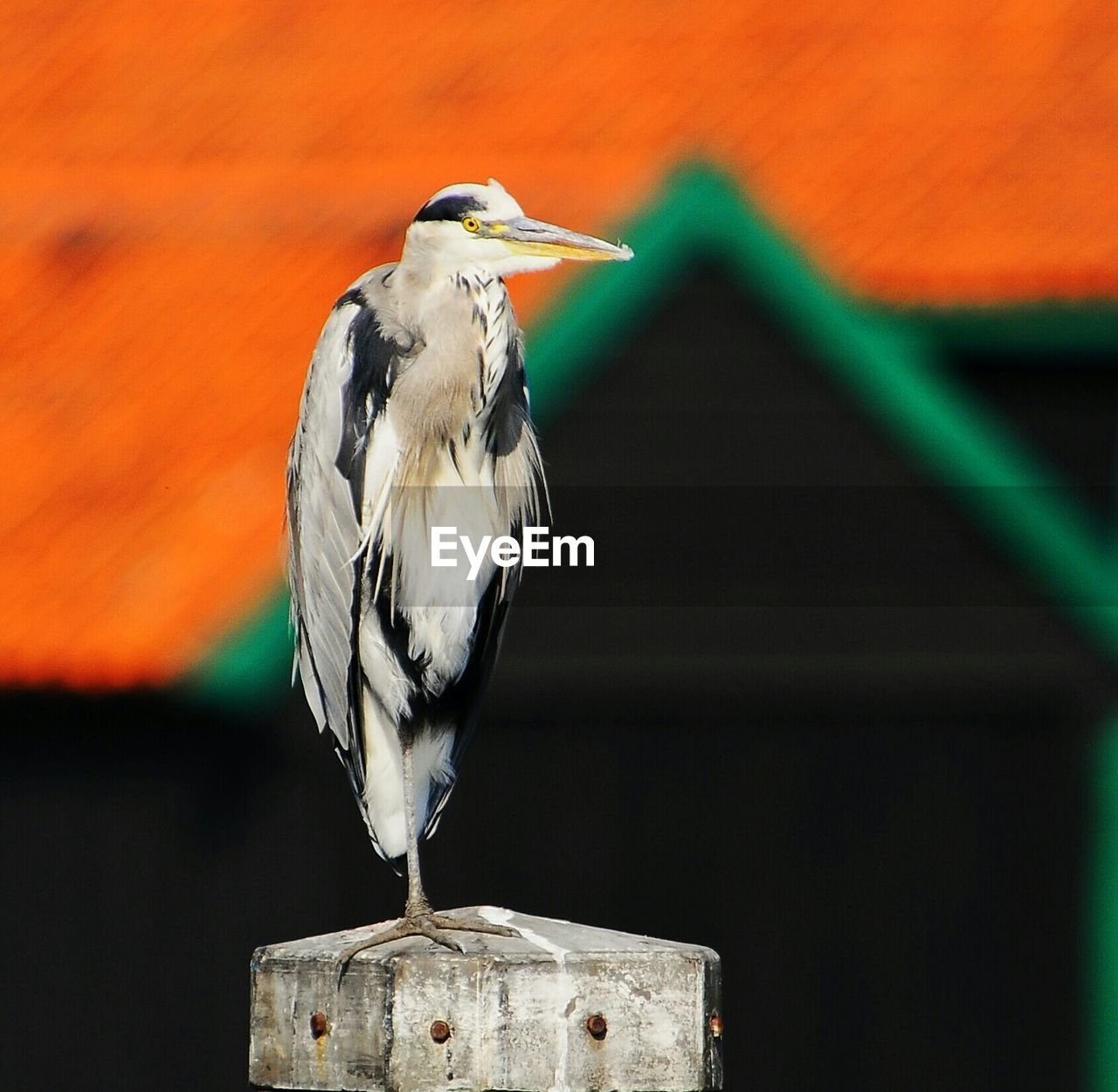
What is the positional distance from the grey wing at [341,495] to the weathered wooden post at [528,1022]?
1376mm

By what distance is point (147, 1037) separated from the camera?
6.25m

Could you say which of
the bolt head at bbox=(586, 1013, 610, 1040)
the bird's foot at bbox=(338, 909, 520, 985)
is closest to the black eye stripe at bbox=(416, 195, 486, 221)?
the bird's foot at bbox=(338, 909, 520, 985)

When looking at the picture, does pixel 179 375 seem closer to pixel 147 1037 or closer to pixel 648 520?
pixel 648 520

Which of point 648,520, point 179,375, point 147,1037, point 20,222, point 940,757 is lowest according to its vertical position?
point 147,1037

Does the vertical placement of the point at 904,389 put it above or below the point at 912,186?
below

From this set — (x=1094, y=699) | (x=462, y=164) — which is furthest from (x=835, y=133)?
(x=1094, y=699)

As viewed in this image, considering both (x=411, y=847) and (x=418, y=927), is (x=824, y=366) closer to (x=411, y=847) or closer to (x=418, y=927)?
(x=411, y=847)

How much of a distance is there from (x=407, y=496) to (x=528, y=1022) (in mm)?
1761

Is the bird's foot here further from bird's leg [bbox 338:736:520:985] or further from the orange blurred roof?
the orange blurred roof

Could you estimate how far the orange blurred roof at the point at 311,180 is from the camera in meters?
6.64

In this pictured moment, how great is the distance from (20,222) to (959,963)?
15.7 ft

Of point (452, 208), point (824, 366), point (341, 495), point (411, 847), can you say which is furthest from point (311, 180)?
point (411, 847)

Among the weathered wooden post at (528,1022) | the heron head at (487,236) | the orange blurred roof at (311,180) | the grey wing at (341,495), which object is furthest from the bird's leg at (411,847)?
Answer: the orange blurred roof at (311,180)

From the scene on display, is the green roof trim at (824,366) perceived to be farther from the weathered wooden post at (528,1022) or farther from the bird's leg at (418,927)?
the weathered wooden post at (528,1022)
